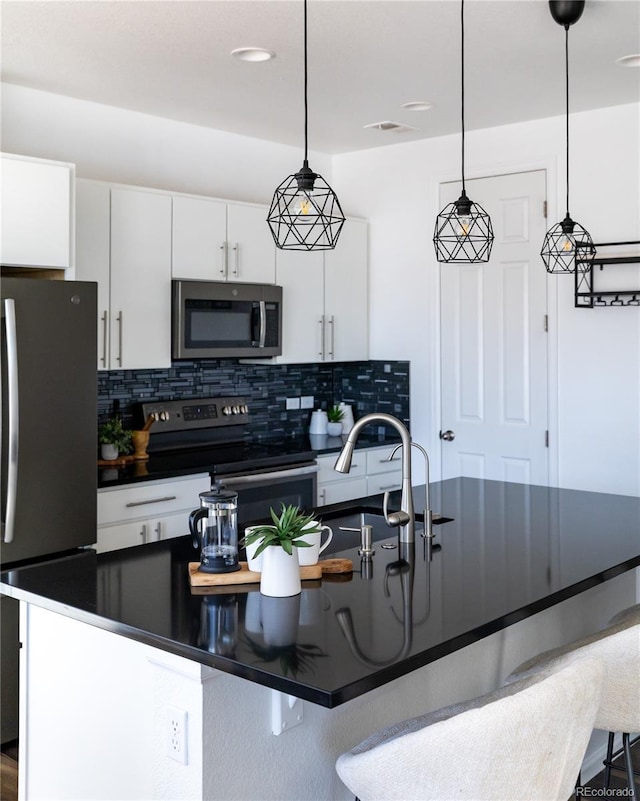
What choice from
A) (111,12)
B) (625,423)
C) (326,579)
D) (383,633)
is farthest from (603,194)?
(383,633)

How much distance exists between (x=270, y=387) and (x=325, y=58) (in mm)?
2237

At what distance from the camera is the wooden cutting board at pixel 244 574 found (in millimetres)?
2273

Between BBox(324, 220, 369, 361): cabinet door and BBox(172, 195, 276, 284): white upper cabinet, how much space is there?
522 millimetres

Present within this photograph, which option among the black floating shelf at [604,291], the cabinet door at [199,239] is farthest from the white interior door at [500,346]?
the cabinet door at [199,239]

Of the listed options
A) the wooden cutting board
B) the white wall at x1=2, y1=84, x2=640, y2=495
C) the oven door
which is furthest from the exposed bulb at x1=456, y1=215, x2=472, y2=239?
the white wall at x1=2, y1=84, x2=640, y2=495

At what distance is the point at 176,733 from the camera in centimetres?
197

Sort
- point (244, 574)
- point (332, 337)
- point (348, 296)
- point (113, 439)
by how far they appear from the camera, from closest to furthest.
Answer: point (244, 574) → point (113, 439) → point (332, 337) → point (348, 296)

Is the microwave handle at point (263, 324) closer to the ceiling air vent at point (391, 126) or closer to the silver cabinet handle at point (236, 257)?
the silver cabinet handle at point (236, 257)

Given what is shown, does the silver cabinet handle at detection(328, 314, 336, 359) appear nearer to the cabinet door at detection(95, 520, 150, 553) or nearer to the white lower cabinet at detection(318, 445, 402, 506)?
A: the white lower cabinet at detection(318, 445, 402, 506)

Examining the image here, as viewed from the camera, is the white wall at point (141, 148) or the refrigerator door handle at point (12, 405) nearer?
the refrigerator door handle at point (12, 405)

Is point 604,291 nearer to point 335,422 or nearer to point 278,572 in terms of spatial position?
point 335,422

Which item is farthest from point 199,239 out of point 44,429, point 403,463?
point 403,463

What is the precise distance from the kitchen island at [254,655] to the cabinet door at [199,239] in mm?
2116

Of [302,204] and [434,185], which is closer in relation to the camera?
[302,204]
